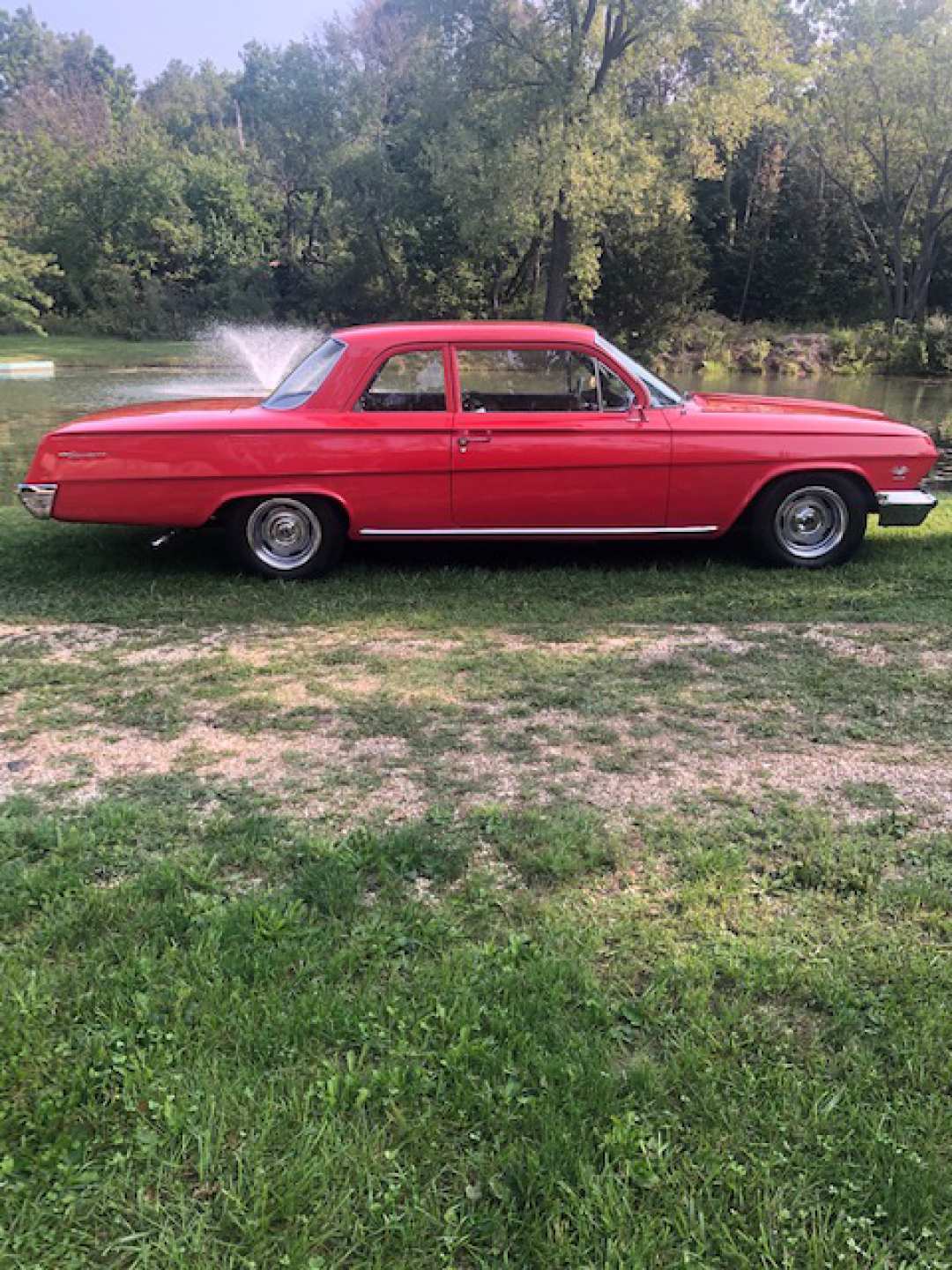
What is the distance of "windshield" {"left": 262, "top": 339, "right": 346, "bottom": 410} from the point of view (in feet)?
21.3

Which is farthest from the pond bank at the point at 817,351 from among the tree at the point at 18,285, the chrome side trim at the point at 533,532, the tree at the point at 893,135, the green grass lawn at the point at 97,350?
the chrome side trim at the point at 533,532

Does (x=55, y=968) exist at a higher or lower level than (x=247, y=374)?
lower

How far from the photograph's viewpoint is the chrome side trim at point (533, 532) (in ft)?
21.3

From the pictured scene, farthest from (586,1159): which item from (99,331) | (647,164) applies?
(99,331)

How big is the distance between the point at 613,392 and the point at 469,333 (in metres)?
1.06

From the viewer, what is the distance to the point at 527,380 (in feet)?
22.0

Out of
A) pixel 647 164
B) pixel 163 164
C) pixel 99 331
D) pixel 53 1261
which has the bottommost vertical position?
pixel 53 1261

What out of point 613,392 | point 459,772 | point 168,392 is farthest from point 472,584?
point 168,392

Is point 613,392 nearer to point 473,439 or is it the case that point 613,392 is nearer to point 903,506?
point 473,439

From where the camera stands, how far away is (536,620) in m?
5.69

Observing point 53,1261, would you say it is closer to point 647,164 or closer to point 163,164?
point 647,164

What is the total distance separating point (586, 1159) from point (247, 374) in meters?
25.4

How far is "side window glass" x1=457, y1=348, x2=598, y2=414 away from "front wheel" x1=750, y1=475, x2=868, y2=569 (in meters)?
1.42

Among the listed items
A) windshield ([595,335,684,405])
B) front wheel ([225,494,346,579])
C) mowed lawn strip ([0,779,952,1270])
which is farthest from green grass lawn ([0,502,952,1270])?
windshield ([595,335,684,405])
